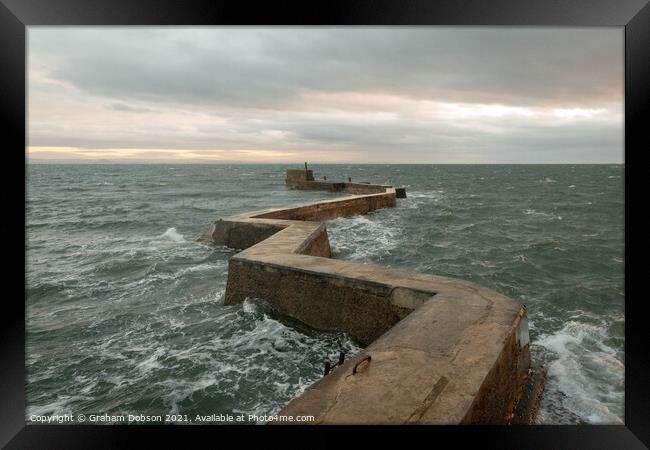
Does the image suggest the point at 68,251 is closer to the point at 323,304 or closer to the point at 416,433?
the point at 323,304

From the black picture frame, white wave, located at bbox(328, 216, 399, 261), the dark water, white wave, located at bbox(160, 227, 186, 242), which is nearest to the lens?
the black picture frame

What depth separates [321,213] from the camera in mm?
17094

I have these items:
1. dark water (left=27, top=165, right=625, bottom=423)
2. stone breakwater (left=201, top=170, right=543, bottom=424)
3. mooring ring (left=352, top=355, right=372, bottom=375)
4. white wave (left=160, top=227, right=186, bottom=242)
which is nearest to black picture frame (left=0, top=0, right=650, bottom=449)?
stone breakwater (left=201, top=170, right=543, bottom=424)

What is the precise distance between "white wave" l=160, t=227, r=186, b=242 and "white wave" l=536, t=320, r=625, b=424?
1245 centimetres

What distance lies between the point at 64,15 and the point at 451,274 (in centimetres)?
1006

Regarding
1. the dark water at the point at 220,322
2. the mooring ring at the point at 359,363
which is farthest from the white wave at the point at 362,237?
the mooring ring at the point at 359,363

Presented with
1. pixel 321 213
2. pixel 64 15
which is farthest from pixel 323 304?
pixel 321 213

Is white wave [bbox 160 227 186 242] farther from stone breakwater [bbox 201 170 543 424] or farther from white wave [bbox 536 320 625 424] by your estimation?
white wave [bbox 536 320 625 424]

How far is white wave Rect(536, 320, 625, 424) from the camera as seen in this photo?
173 inches

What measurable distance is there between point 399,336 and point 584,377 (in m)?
3.09

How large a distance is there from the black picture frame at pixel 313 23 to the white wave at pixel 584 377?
1.99 metres

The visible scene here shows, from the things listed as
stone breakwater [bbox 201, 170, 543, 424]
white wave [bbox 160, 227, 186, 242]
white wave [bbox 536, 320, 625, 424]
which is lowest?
white wave [bbox 536, 320, 625, 424]

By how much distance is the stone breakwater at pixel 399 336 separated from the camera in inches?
110

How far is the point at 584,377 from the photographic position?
5109mm
